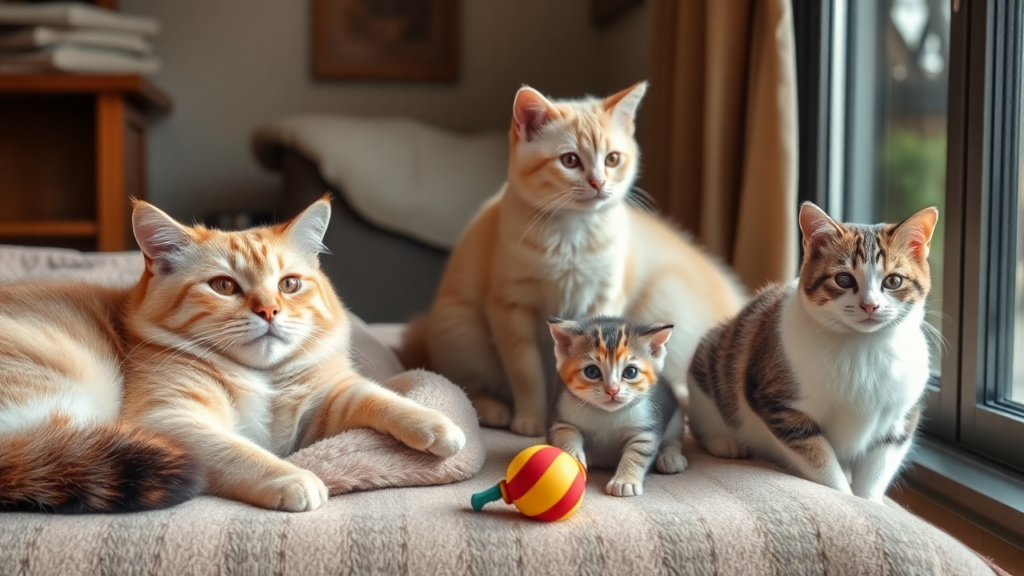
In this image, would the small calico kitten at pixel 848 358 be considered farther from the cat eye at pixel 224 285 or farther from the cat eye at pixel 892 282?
the cat eye at pixel 224 285

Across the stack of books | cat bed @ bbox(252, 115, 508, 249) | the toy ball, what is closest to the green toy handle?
the toy ball

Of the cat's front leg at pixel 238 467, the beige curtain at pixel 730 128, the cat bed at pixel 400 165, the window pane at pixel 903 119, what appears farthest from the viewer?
the cat bed at pixel 400 165

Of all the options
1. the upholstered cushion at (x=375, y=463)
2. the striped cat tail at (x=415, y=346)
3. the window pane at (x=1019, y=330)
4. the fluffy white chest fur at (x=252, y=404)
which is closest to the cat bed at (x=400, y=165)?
the striped cat tail at (x=415, y=346)

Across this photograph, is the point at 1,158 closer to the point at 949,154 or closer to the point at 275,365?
the point at 275,365

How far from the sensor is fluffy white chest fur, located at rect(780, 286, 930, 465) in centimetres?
119

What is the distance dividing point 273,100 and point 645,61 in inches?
55.9

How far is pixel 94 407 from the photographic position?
1.18 m

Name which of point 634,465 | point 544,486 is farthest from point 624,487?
point 544,486

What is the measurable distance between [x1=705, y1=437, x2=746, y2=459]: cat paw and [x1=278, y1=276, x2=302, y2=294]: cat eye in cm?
70

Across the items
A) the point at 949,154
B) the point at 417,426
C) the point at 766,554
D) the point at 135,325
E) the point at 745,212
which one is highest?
the point at 949,154

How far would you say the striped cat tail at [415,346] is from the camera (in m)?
1.98

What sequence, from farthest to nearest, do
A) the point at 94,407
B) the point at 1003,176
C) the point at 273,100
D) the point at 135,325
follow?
1. the point at 273,100
2. the point at 1003,176
3. the point at 135,325
4. the point at 94,407

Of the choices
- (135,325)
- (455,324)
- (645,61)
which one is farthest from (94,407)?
(645,61)

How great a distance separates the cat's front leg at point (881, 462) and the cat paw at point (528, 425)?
58cm
